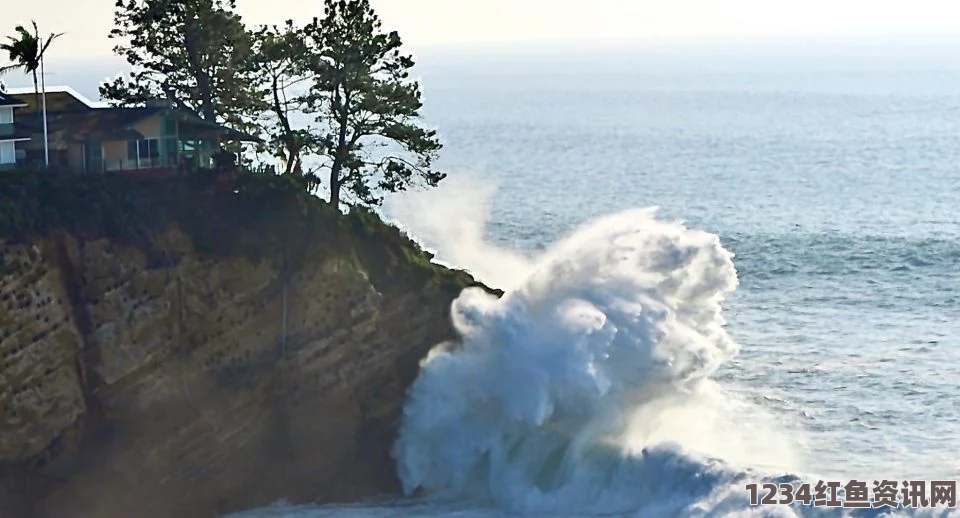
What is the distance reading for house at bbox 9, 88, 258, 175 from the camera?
54.2 meters

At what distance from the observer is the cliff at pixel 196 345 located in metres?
45.8

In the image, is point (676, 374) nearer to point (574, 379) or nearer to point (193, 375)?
point (574, 379)

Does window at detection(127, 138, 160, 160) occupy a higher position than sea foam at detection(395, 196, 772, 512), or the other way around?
window at detection(127, 138, 160, 160)

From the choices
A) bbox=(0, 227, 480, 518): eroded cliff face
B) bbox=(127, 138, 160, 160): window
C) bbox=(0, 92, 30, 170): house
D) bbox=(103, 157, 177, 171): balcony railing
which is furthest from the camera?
bbox=(127, 138, 160, 160): window

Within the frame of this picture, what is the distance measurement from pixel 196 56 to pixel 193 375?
13.9 metres

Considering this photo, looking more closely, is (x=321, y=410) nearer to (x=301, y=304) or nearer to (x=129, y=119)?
(x=301, y=304)

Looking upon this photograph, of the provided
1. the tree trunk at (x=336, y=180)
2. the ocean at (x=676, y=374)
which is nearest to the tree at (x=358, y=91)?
the tree trunk at (x=336, y=180)

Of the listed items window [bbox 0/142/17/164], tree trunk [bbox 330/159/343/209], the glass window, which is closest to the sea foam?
tree trunk [bbox 330/159/343/209]

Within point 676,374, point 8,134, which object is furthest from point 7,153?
point 676,374

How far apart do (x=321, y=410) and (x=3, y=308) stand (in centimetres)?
957

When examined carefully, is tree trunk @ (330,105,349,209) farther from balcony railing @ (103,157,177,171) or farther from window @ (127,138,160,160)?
window @ (127,138,160,160)

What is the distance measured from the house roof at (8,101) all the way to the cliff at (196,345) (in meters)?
5.49

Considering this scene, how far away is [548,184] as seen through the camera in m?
112

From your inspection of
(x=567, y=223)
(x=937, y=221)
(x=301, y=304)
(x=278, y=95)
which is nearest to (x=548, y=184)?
(x=567, y=223)
